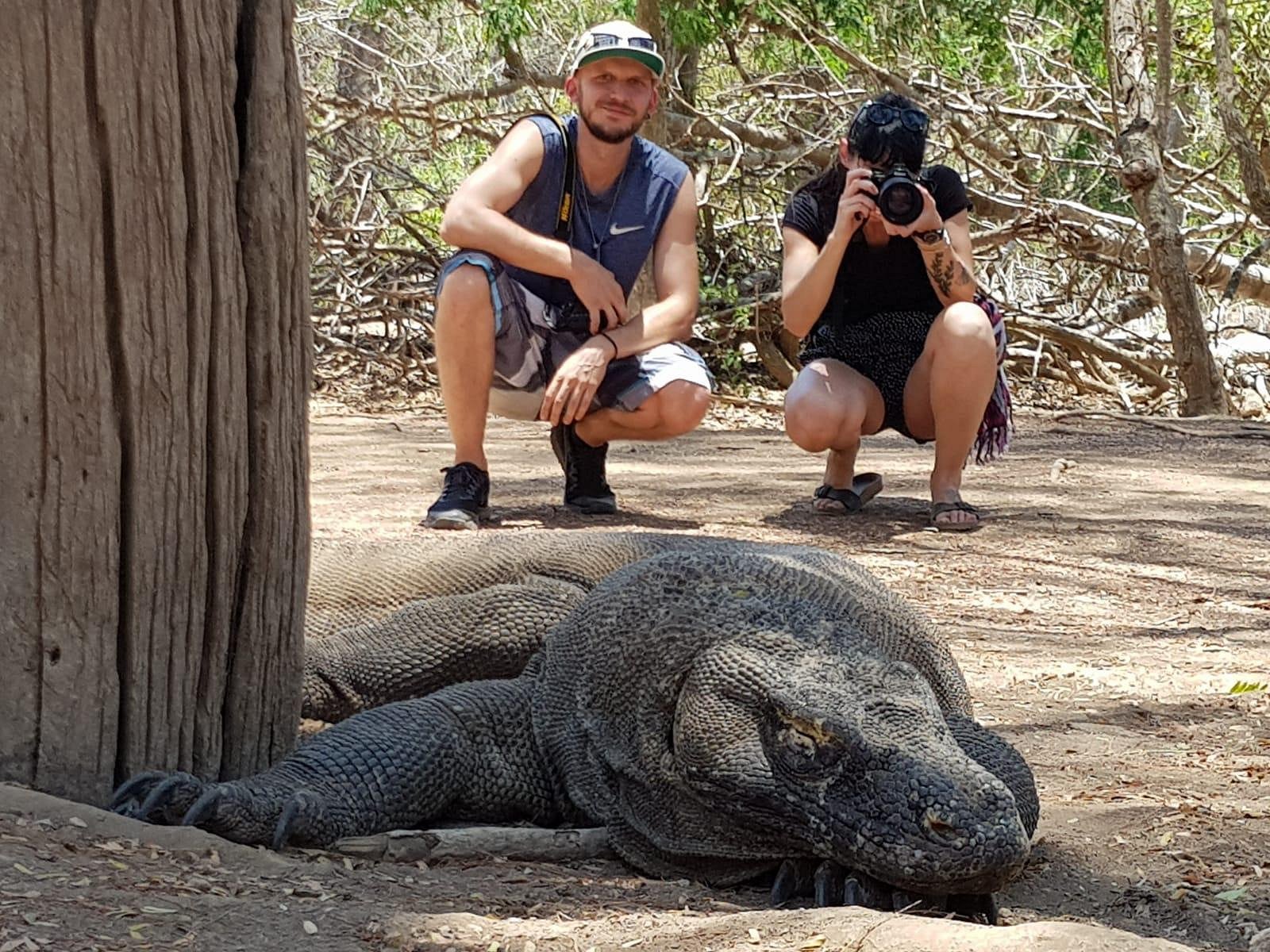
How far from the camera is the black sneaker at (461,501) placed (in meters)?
4.70

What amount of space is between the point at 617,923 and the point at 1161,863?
82 centimetres

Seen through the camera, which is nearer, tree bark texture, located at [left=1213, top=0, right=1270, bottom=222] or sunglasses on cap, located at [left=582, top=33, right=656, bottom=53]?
sunglasses on cap, located at [left=582, top=33, right=656, bottom=53]

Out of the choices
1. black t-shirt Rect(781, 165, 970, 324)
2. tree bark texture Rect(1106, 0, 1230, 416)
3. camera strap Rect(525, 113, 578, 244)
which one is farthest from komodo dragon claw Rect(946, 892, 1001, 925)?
tree bark texture Rect(1106, 0, 1230, 416)

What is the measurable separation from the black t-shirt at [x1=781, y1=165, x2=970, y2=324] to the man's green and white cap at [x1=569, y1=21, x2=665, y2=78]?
2.14ft

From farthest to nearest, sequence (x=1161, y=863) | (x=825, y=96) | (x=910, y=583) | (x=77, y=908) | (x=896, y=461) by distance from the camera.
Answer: (x=825, y=96) → (x=896, y=461) → (x=910, y=583) → (x=1161, y=863) → (x=77, y=908)

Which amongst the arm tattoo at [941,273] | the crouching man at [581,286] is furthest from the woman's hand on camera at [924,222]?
the crouching man at [581,286]

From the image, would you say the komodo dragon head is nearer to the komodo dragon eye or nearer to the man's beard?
the komodo dragon eye

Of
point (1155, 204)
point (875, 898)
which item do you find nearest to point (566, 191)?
point (875, 898)

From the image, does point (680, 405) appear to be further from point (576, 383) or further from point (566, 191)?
point (566, 191)

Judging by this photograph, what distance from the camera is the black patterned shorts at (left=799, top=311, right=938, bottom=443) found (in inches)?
205

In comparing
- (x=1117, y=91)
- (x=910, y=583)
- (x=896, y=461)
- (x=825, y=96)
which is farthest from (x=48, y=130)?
(x=825, y=96)

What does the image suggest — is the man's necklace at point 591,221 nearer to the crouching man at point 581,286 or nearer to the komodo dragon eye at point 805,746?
the crouching man at point 581,286

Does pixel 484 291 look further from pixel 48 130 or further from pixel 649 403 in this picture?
pixel 48 130

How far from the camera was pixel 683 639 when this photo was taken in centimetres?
244
